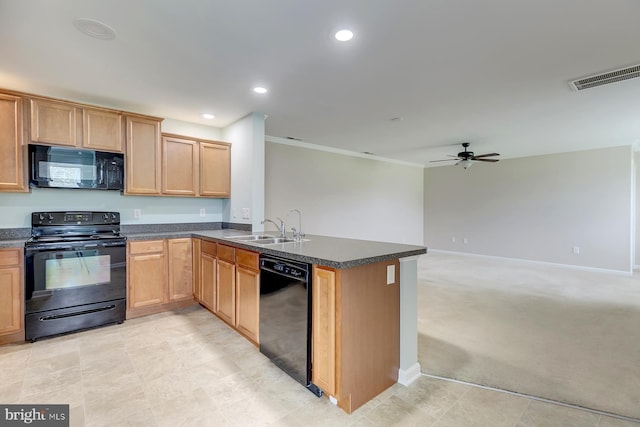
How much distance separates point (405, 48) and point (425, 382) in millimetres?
2508

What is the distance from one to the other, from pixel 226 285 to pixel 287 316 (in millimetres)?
1095

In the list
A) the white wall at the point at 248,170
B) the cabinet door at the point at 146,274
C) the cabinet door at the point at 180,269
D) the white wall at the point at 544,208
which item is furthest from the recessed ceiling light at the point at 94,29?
the white wall at the point at 544,208

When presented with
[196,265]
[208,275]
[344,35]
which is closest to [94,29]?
[344,35]

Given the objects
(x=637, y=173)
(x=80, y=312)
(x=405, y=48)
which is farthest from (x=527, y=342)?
(x=637, y=173)

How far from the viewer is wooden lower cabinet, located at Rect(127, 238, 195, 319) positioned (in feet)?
10.8

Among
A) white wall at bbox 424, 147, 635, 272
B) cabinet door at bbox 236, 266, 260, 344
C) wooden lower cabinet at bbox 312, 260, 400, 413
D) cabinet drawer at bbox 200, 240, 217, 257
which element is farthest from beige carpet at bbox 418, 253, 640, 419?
cabinet drawer at bbox 200, 240, 217, 257

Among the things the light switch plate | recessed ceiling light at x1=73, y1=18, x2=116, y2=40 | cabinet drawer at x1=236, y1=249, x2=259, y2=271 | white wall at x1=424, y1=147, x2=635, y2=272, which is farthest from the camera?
white wall at x1=424, y1=147, x2=635, y2=272

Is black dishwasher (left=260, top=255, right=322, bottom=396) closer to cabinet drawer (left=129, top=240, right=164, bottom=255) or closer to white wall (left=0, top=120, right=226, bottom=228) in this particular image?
cabinet drawer (left=129, top=240, right=164, bottom=255)

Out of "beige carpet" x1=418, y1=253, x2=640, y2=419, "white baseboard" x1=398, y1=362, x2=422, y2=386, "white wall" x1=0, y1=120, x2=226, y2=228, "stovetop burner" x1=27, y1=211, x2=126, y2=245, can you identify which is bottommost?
"beige carpet" x1=418, y1=253, x2=640, y2=419

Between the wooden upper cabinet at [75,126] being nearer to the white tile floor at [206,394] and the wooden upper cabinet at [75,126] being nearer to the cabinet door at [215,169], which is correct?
the cabinet door at [215,169]

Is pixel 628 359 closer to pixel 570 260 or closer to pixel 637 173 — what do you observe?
pixel 570 260

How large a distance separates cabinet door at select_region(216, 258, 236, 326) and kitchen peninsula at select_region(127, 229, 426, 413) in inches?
31.3

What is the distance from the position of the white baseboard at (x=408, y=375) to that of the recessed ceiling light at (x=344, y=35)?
243cm

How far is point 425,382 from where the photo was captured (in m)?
2.16
